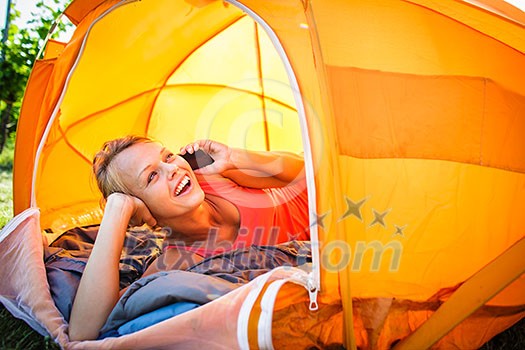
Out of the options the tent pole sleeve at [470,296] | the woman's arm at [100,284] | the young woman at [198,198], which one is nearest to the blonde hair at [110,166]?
the young woman at [198,198]

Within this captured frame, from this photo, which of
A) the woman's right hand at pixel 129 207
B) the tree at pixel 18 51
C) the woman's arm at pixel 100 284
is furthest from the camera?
the tree at pixel 18 51

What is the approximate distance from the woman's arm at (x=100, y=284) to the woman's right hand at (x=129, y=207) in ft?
0.04

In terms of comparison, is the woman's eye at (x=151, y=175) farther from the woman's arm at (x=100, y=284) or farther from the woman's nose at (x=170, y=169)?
the woman's arm at (x=100, y=284)

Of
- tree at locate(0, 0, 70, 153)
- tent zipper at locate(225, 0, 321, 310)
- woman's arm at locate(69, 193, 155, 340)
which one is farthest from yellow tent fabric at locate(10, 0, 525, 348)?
tree at locate(0, 0, 70, 153)

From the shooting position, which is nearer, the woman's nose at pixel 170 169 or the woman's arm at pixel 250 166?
the woman's nose at pixel 170 169

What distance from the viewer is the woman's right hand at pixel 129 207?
1.72 metres

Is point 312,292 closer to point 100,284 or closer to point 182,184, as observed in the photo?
point 100,284

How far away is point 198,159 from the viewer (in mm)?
2201

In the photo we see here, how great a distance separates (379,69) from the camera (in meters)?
1.48

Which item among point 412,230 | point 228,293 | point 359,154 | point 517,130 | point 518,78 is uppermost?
point 518,78

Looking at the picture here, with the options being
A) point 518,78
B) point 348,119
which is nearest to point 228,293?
point 348,119

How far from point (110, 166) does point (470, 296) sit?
3.74 feet

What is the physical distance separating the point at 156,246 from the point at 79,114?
0.61m

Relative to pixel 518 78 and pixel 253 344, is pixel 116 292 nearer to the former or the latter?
pixel 253 344
